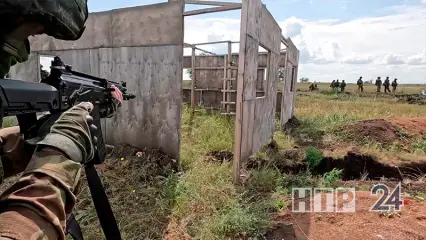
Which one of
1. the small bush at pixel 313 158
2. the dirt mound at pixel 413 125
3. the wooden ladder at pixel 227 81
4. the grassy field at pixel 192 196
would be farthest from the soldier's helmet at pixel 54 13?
the dirt mound at pixel 413 125

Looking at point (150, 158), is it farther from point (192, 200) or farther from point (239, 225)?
point (239, 225)

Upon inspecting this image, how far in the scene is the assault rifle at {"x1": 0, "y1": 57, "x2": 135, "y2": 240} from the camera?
0.83 m

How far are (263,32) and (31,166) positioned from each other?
4.07 metres

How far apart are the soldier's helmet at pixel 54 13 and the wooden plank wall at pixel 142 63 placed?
3.06 metres

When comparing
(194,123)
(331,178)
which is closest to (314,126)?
(194,123)

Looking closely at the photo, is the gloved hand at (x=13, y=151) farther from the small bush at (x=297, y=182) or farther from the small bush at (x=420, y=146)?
the small bush at (x=420, y=146)

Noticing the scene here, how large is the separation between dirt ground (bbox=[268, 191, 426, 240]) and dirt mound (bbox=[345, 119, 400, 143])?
4.02 metres

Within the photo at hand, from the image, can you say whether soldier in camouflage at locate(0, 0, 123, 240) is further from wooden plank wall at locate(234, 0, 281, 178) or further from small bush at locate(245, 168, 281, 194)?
small bush at locate(245, 168, 281, 194)

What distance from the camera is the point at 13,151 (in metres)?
1.16

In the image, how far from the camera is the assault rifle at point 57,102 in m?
0.83

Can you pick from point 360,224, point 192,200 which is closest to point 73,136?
point 192,200

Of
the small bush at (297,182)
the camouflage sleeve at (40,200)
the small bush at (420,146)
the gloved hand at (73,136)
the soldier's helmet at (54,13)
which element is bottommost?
the small bush at (297,182)

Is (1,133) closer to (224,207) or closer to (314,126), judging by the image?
(224,207)

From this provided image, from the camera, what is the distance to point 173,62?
4082 mm
